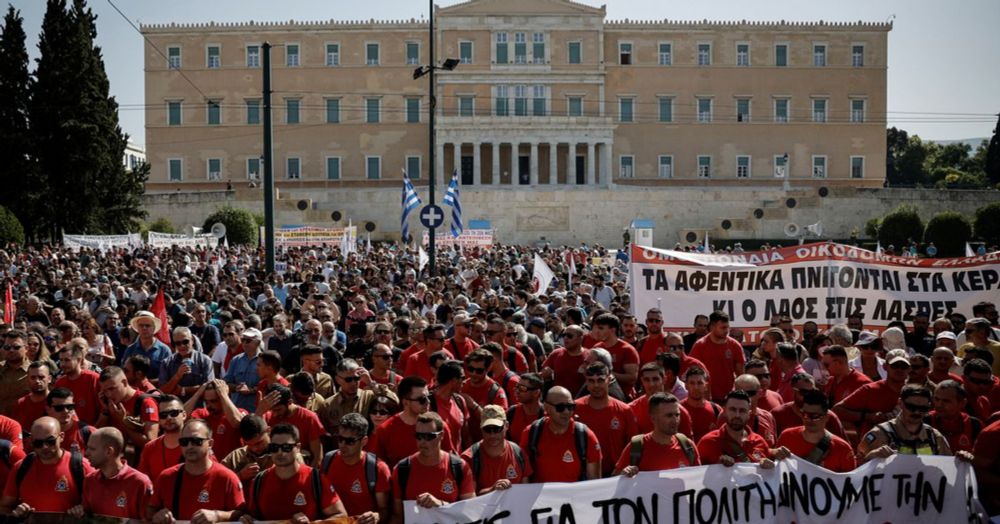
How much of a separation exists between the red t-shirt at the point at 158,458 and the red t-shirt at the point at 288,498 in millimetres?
733

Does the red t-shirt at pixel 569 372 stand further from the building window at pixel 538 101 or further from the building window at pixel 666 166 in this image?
the building window at pixel 666 166

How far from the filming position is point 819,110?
62.0 m

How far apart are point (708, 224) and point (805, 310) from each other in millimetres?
41722

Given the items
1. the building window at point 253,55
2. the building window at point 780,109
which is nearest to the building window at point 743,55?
the building window at point 780,109

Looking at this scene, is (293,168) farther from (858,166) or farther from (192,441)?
(192,441)

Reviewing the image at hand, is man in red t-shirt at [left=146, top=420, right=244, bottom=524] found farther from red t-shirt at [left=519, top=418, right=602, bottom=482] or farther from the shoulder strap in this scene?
the shoulder strap

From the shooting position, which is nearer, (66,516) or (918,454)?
(66,516)

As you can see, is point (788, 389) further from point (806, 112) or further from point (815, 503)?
point (806, 112)

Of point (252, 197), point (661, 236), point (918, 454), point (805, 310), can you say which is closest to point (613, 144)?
point (661, 236)

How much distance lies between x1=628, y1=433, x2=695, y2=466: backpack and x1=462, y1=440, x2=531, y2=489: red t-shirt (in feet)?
1.91

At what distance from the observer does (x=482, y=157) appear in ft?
197

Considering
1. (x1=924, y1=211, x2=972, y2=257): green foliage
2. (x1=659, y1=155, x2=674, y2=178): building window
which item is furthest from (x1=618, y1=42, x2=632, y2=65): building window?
(x1=924, y1=211, x2=972, y2=257): green foliage

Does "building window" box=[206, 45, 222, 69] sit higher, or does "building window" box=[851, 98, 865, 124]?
"building window" box=[206, 45, 222, 69]

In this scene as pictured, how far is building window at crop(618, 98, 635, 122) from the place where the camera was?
2394 inches
